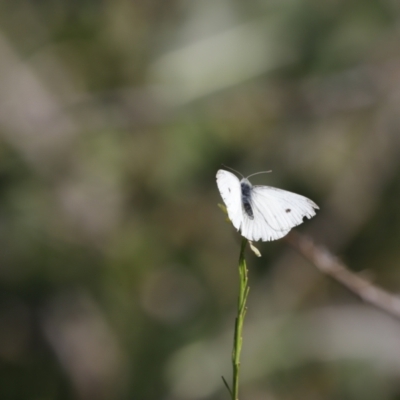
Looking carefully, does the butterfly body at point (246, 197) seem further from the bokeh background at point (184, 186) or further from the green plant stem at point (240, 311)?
the bokeh background at point (184, 186)

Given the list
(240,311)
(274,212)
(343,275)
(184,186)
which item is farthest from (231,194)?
(184,186)

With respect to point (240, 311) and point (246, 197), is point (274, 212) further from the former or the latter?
point (240, 311)

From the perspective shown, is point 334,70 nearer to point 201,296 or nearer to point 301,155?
point 301,155

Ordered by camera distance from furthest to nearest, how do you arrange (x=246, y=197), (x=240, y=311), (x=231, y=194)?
(x=246, y=197)
(x=231, y=194)
(x=240, y=311)

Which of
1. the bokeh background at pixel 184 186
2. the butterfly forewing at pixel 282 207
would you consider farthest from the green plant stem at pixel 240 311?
the bokeh background at pixel 184 186

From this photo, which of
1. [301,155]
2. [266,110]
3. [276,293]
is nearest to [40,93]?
[266,110]

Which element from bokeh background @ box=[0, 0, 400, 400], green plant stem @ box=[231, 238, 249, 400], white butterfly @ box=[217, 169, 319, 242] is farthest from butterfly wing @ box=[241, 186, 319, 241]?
bokeh background @ box=[0, 0, 400, 400]
